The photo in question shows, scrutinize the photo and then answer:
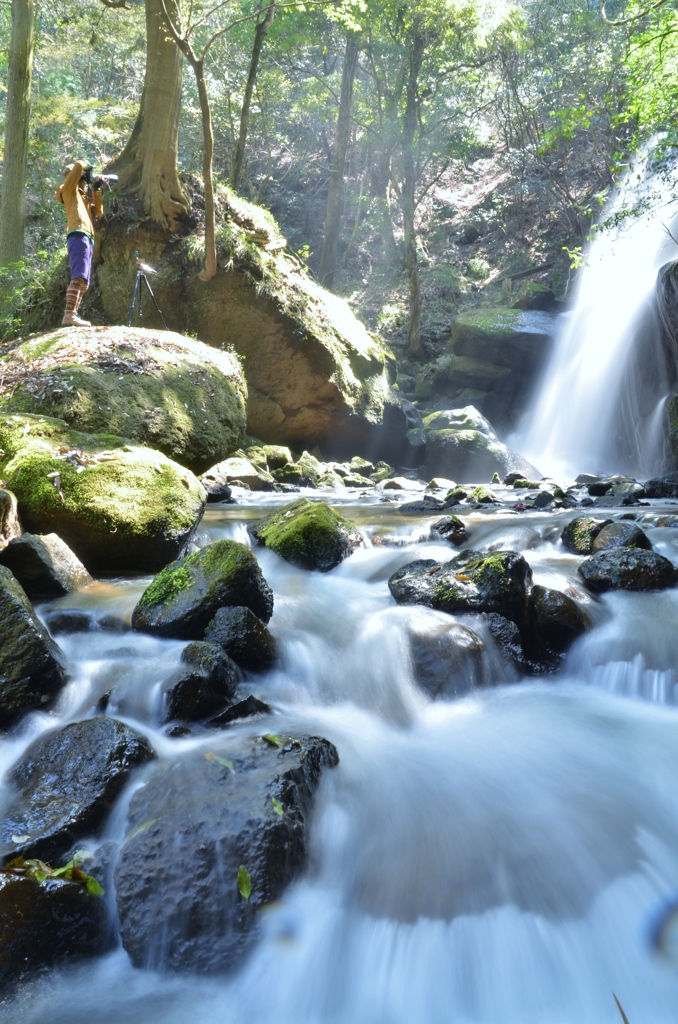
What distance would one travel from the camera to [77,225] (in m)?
8.81

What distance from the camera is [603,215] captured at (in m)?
22.6

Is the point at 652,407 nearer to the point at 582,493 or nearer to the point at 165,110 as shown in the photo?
the point at 582,493

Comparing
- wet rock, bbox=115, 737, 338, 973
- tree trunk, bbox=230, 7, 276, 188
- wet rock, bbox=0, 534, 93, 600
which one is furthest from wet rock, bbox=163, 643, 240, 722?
tree trunk, bbox=230, 7, 276, 188

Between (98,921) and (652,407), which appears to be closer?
(98,921)

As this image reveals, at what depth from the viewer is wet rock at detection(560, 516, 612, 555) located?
244 inches

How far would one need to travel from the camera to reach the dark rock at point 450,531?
6934 millimetres

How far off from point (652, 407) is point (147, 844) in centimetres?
1651

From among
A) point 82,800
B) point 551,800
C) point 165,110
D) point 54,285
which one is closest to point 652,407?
point 165,110

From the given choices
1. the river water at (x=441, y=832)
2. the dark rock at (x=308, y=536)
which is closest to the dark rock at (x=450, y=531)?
the dark rock at (x=308, y=536)

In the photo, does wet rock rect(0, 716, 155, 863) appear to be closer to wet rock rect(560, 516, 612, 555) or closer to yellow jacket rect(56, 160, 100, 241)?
wet rock rect(560, 516, 612, 555)

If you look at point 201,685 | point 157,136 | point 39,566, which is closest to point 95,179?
point 157,136

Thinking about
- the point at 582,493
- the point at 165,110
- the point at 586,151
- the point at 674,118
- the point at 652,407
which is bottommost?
the point at 582,493

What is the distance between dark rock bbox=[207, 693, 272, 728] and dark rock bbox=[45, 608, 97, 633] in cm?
138

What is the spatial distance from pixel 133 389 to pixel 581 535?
540cm
